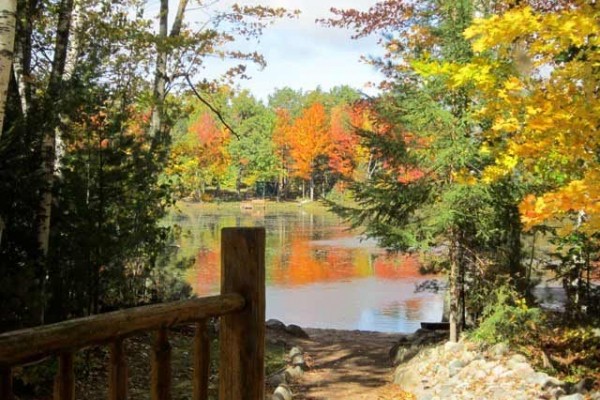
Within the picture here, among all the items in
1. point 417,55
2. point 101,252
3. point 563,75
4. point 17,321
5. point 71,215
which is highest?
point 417,55

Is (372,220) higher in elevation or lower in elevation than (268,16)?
lower

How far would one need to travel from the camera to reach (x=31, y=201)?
468 cm

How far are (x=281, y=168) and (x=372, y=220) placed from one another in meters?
36.8

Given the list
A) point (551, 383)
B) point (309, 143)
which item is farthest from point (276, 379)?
point (309, 143)

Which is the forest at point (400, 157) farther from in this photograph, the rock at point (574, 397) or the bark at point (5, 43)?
the rock at point (574, 397)

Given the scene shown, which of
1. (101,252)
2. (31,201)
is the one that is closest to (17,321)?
(31,201)

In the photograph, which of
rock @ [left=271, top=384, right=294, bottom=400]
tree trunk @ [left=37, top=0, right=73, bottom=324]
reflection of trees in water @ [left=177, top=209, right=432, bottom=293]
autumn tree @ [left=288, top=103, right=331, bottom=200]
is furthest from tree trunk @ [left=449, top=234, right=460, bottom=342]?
autumn tree @ [left=288, top=103, right=331, bottom=200]

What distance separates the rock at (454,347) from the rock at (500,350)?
1.66 feet

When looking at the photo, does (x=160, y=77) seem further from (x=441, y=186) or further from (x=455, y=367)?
(x=455, y=367)

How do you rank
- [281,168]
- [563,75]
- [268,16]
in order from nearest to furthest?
1. [563,75]
2. [268,16]
3. [281,168]

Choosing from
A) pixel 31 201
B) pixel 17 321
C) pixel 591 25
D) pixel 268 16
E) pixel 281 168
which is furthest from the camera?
pixel 281 168

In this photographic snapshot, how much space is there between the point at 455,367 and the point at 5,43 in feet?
17.4

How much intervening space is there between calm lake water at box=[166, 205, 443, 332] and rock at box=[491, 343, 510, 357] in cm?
198

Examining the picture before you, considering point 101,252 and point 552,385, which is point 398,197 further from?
point 101,252
